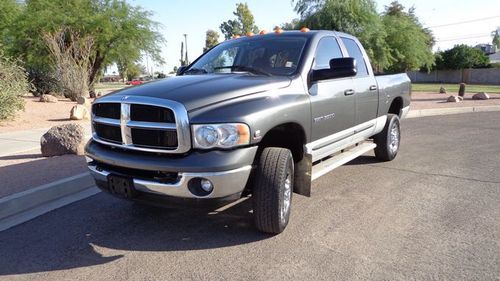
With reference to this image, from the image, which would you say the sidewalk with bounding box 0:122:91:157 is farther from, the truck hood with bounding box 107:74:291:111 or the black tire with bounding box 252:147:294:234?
the black tire with bounding box 252:147:294:234

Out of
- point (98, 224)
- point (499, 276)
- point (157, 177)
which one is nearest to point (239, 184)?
point (157, 177)

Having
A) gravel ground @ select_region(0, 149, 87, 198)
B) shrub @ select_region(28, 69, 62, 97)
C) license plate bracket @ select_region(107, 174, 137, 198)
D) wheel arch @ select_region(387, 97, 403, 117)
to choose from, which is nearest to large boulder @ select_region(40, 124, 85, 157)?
gravel ground @ select_region(0, 149, 87, 198)

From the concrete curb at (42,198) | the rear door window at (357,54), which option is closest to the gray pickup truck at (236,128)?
the rear door window at (357,54)

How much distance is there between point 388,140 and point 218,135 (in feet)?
13.9

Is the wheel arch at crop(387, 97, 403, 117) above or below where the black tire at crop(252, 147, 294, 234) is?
above

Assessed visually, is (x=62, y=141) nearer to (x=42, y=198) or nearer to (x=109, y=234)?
(x=42, y=198)

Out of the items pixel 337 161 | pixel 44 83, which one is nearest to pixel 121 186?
pixel 337 161

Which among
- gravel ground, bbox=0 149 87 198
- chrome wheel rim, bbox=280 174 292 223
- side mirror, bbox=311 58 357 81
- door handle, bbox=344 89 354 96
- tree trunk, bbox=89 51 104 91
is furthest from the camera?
tree trunk, bbox=89 51 104 91

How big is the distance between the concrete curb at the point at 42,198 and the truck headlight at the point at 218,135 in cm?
242

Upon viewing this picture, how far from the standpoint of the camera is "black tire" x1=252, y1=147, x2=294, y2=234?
3.74m

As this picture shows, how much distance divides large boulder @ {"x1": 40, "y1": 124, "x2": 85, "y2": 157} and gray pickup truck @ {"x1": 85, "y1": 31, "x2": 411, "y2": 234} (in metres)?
3.22

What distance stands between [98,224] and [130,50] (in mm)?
23068

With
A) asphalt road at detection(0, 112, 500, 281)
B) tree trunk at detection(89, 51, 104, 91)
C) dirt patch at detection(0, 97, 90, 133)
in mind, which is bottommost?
asphalt road at detection(0, 112, 500, 281)

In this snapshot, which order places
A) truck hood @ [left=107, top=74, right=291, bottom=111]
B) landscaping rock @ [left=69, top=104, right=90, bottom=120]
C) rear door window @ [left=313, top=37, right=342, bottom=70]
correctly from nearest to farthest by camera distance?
truck hood @ [left=107, top=74, right=291, bottom=111], rear door window @ [left=313, top=37, right=342, bottom=70], landscaping rock @ [left=69, top=104, right=90, bottom=120]
